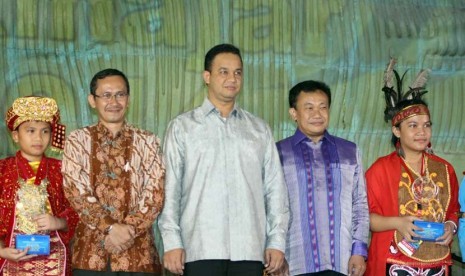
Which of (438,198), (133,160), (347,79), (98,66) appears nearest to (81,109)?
(98,66)

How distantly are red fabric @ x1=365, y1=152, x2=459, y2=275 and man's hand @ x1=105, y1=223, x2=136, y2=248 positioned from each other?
1418 mm

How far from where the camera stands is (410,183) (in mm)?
4551

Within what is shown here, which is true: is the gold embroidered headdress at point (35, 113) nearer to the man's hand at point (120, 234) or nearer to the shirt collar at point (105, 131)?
the shirt collar at point (105, 131)

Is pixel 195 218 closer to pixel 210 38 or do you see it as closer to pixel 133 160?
pixel 133 160

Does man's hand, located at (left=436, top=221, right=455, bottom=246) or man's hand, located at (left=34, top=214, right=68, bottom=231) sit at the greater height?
man's hand, located at (left=34, top=214, right=68, bottom=231)

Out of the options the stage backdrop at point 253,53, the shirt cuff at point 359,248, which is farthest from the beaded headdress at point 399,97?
the shirt cuff at point 359,248

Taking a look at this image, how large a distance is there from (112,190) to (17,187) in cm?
52

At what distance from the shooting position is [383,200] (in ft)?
15.0

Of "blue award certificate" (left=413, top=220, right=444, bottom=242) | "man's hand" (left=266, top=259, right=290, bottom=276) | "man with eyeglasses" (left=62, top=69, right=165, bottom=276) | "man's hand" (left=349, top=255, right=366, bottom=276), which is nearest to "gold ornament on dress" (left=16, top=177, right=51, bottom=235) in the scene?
"man with eyeglasses" (left=62, top=69, right=165, bottom=276)

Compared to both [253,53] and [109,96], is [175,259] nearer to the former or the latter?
[109,96]

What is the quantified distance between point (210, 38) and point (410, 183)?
1755mm

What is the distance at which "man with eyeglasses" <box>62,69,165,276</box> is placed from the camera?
390 centimetres

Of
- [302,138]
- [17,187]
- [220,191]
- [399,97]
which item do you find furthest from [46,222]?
[399,97]

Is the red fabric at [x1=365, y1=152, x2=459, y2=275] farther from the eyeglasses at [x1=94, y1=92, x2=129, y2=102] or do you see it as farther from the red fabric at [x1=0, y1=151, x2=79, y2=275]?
the red fabric at [x1=0, y1=151, x2=79, y2=275]
